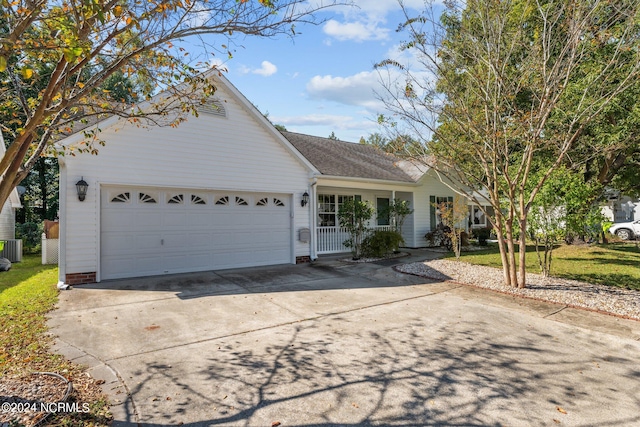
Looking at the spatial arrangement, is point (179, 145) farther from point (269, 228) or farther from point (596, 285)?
point (596, 285)

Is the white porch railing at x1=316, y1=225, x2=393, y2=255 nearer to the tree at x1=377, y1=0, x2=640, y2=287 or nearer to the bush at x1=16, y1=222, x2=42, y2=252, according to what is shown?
the tree at x1=377, y1=0, x2=640, y2=287

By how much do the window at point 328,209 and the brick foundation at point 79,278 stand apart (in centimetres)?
811

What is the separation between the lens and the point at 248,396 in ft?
10.8

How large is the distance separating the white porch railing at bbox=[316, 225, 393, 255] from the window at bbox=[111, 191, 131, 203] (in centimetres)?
667

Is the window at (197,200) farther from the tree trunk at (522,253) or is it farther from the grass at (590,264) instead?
the grass at (590,264)

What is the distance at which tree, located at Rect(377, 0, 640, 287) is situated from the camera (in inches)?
269

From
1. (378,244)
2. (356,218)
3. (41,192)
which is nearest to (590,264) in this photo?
(378,244)

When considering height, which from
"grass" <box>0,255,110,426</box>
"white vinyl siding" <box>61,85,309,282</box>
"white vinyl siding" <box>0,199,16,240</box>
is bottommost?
"grass" <box>0,255,110,426</box>

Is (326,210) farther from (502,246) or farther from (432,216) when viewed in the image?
(502,246)

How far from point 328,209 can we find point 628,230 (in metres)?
19.6

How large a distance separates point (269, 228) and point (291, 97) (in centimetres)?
524

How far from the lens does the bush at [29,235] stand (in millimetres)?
16438

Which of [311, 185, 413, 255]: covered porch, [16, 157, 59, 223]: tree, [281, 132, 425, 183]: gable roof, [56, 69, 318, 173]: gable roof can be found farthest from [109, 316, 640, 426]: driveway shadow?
[16, 157, 59, 223]: tree

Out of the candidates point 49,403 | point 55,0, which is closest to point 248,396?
point 49,403
